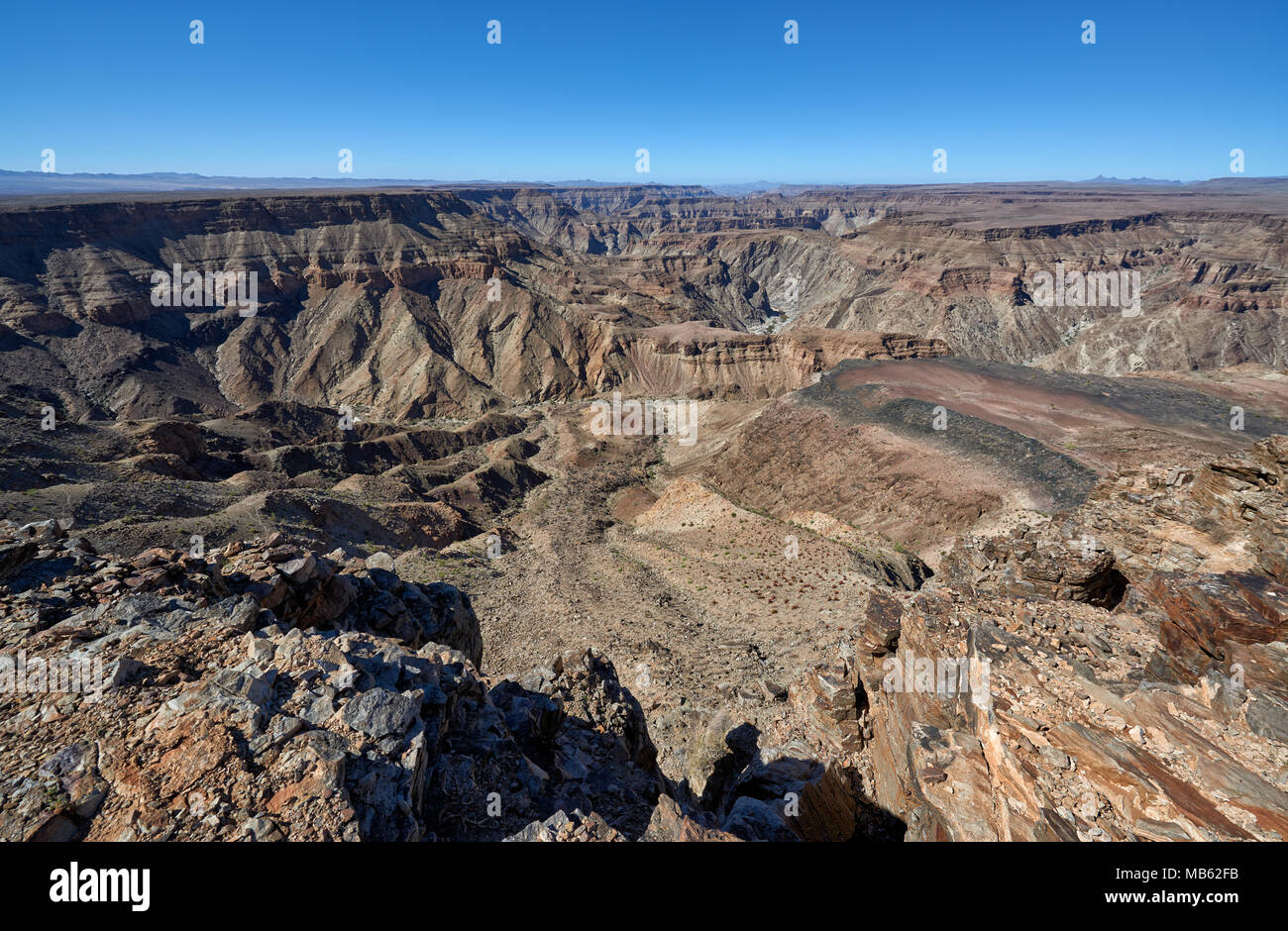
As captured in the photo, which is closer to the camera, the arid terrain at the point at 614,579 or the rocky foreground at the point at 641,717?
the rocky foreground at the point at 641,717

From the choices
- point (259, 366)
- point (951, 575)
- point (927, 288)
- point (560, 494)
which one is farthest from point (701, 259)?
point (951, 575)

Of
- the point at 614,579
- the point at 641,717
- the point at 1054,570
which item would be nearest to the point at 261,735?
the point at 641,717

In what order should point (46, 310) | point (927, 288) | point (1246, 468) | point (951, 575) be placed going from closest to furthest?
point (1246, 468) < point (951, 575) < point (46, 310) < point (927, 288)

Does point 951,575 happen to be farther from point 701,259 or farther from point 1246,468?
point 701,259

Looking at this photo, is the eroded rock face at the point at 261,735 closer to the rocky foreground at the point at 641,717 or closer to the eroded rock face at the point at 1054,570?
the rocky foreground at the point at 641,717

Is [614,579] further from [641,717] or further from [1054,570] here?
[1054,570]

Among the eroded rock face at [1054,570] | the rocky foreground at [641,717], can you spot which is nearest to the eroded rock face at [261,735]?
the rocky foreground at [641,717]

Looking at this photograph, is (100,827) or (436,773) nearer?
(100,827)
